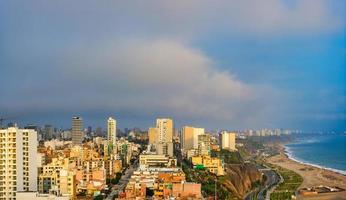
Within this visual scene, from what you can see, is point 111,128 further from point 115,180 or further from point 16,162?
point 16,162

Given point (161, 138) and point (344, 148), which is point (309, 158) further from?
point (161, 138)

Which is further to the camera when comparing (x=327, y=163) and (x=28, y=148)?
(x=327, y=163)

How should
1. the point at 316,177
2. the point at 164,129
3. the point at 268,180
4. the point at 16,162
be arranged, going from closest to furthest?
the point at 16,162
the point at 268,180
the point at 316,177
the point at 164,129

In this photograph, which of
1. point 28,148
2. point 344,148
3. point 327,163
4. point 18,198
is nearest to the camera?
point 18,198

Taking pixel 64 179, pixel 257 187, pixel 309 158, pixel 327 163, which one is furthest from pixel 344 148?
pixel 64 179

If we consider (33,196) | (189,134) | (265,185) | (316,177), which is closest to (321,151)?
(189,134)
